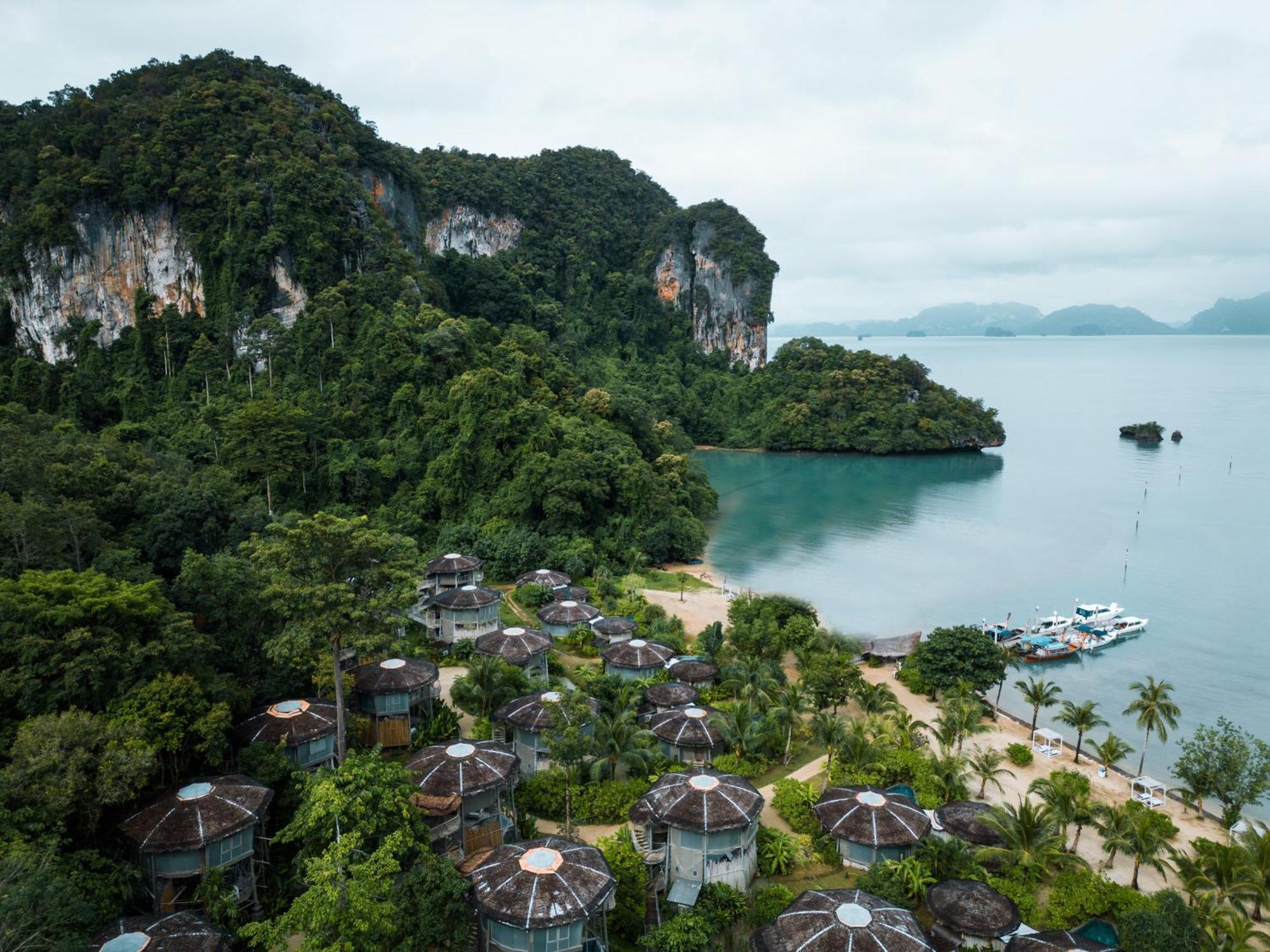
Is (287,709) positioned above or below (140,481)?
below

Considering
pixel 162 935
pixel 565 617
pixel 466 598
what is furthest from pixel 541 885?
pixel 565 617

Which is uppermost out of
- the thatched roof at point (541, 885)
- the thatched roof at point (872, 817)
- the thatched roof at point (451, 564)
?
the thatched roof at point (451, 564)

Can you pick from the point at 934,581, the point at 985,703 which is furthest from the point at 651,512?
the point at 985,703

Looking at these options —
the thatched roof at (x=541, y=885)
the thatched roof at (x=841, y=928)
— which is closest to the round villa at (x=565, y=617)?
the thatched roof at (x=541, y=885)

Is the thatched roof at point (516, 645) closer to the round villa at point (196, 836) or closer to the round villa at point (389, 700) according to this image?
the round villa at point (389, 700)

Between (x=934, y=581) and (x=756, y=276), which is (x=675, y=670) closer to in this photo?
(x=934, y=581)
